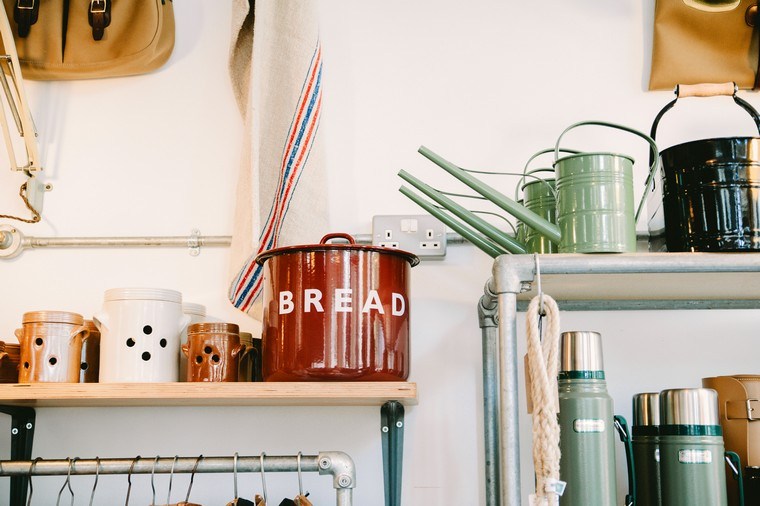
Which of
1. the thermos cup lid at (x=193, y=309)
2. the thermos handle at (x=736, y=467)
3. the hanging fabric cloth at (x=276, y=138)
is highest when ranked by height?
the hanging fabric cloth at (x=276, y=138)

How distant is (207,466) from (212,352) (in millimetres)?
183

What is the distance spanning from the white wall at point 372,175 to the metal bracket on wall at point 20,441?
0.08ft

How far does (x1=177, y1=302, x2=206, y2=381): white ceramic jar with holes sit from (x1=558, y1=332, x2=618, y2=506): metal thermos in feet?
2.06

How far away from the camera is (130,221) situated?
162 centimetres

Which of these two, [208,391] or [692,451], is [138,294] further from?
[692,451]

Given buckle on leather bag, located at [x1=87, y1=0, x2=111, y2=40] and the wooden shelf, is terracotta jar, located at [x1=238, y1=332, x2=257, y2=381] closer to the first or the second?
the wooden shelf

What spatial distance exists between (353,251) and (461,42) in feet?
2.16

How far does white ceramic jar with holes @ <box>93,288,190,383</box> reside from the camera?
1273 mm

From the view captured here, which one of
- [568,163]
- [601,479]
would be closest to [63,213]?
[568,163]

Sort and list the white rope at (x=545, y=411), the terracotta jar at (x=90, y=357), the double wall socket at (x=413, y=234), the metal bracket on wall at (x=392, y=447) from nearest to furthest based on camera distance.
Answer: the white rope at (x=545, y=411)
the terracotta jar at (x=90, y=357)
the metal bracket on wall at (x=392, y=447)
the double wall socket at (x=413, y=234)

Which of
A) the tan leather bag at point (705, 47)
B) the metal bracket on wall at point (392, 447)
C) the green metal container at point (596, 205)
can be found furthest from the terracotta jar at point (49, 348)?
the tan leather bag at point (705, 47)

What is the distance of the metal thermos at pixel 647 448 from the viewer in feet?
4.00

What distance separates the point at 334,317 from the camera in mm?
1176

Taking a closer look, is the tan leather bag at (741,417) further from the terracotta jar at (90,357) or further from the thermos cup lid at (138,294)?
the terracotta jar at (90,357)
